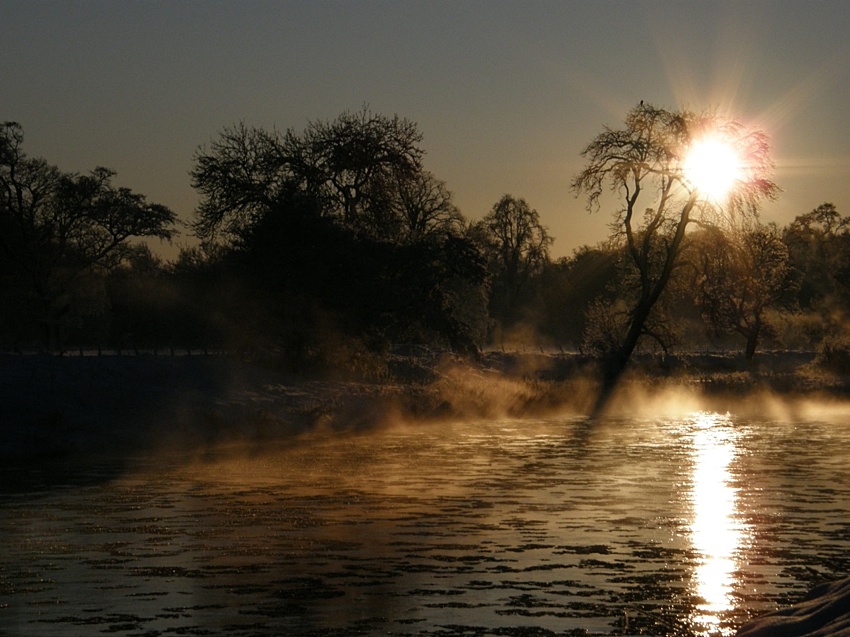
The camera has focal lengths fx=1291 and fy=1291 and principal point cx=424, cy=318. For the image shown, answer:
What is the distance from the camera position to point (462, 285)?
266 feet

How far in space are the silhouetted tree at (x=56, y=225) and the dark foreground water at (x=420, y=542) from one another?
43271mm

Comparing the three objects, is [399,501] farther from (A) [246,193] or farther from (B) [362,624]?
(A) [246,193]

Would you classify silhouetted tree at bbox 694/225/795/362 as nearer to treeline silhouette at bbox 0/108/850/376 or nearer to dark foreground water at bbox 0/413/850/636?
treeline silhouette at bbox 0/108/850/376

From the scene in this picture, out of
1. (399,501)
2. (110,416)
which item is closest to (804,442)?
(399,501)

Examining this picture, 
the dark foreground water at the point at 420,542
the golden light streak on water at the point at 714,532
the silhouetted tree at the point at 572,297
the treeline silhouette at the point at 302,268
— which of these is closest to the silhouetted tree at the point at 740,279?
the treeline silhouette at the point at 302,268

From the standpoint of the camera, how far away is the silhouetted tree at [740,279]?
5247cm

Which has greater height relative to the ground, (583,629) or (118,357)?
(118,357)

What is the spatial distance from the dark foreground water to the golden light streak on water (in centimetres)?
5

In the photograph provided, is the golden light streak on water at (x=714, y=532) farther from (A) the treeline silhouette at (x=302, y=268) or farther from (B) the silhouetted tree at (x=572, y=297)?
(B) the silhouetted tree at (x=572, y=297)

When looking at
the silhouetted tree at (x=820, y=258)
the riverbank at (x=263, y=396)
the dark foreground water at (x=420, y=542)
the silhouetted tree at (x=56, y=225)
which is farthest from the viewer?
the silhouetted tree at (x=820, y=258)

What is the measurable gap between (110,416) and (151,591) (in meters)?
19.3

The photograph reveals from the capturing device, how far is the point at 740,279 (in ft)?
176

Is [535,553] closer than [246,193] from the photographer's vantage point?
Yes

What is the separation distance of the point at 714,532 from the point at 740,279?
37.2m
